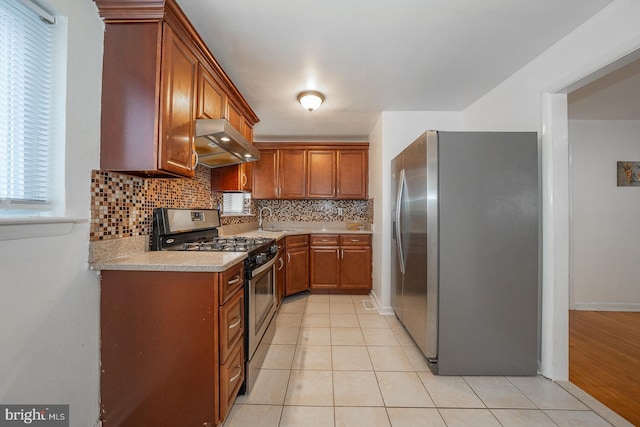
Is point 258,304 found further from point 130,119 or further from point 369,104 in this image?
point 369,104

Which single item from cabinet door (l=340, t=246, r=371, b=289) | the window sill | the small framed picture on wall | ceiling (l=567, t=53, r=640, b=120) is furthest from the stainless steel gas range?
the small framed picture on wall

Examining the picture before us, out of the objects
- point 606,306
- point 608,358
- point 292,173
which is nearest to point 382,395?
point 608,358

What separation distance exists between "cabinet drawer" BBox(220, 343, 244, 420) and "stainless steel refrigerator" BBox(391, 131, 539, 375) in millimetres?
1305

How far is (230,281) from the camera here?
1.42 m

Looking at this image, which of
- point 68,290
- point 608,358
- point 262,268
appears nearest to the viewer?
point 68,290

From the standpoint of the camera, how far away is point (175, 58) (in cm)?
146

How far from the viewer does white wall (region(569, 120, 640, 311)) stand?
3.05 meters

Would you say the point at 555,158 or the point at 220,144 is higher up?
the point at 220,144

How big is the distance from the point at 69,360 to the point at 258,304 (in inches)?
38.0

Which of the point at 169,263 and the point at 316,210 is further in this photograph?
the point at 316,210

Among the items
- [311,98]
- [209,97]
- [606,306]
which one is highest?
[311,98]

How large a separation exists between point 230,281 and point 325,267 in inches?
93.0

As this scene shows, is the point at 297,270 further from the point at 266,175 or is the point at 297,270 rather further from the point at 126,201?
the point at 126,201

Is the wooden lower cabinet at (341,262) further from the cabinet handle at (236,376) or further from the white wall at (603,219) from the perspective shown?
the white wall at (603,219)
